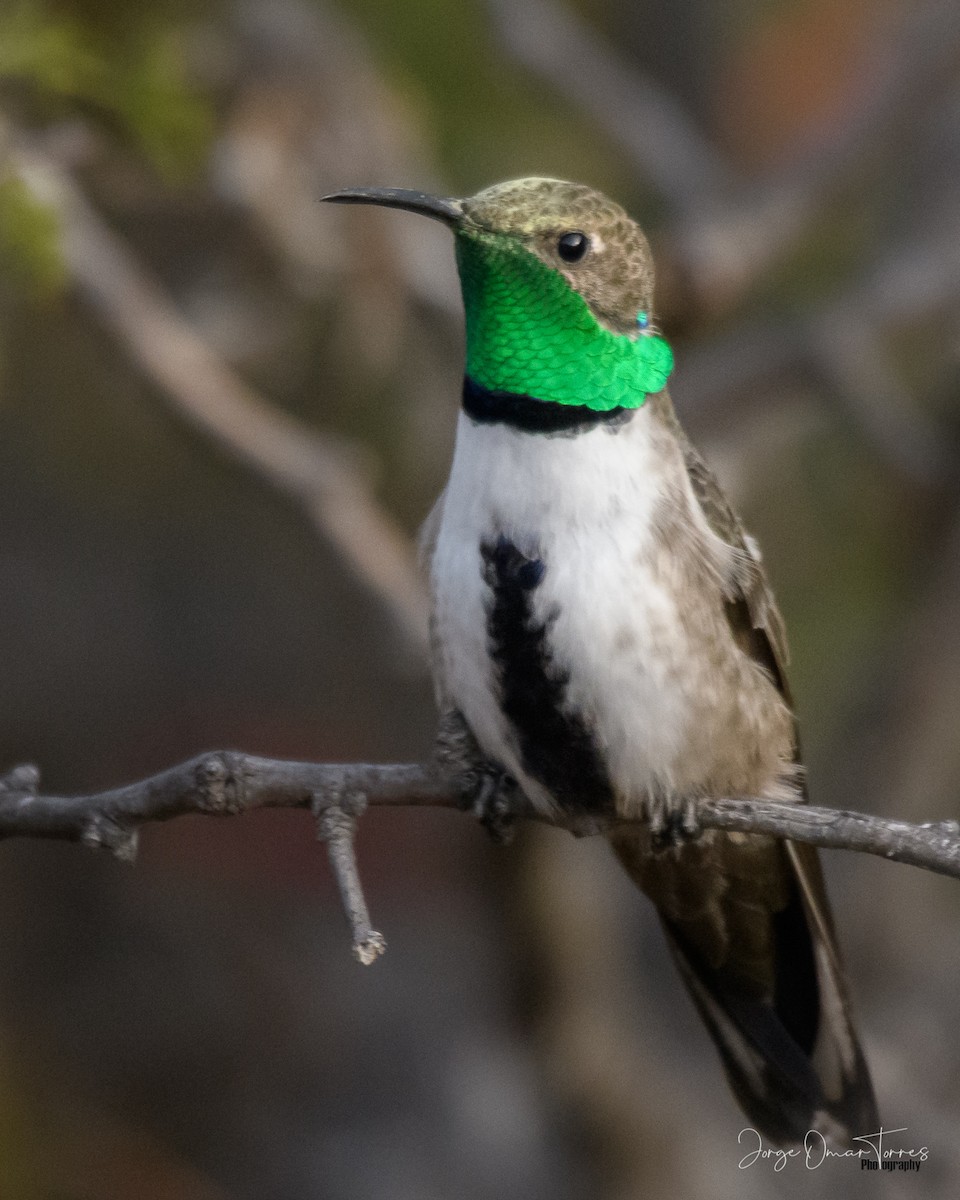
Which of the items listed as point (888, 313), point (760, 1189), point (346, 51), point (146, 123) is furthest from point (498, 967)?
point (146, 123)

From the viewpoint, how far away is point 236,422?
454 centimetres

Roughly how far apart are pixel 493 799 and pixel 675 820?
0.31 metres


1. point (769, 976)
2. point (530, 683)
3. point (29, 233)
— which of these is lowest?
point (769, 976)

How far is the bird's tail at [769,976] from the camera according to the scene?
10.8 feet

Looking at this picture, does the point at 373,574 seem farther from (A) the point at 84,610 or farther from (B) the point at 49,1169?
(A) the point at 84,610

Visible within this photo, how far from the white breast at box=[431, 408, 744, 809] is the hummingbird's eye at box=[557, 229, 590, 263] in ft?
0.92

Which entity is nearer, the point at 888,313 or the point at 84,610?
the point at 888,313

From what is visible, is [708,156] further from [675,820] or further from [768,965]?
[675,820]

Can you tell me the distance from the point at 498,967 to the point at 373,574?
1.65m

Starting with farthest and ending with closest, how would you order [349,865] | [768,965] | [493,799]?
[768,965], [493,799], [349,865]

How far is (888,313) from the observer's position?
5.48 meters

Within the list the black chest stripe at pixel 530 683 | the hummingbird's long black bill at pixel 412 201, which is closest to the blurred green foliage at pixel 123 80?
the hummingbird's long black bill at pixel 412 201

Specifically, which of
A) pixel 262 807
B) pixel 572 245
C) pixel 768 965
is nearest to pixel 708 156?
pixel 768 965

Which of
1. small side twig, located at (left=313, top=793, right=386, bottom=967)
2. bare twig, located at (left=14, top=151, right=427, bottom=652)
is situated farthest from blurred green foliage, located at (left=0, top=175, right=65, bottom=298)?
bare twig, located at (left=14, top=151, right=427, bottom=652)
